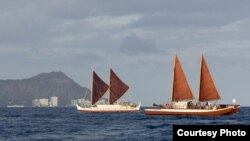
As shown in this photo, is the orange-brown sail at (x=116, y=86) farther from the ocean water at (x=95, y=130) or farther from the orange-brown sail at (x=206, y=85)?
the ocean water at (x=95, y=130)

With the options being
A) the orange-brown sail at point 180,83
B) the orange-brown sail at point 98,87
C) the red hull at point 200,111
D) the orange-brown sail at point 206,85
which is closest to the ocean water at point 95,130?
the orange-brown sail at point 206,85

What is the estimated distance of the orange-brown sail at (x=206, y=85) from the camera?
112812mm

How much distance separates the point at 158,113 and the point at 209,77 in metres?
16.1

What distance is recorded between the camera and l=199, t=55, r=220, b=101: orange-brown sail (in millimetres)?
112812

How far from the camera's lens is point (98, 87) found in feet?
511

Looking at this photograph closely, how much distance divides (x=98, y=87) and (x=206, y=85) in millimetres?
50278

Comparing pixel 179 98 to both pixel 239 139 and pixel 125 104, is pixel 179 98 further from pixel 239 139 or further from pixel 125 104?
pixel 239 139

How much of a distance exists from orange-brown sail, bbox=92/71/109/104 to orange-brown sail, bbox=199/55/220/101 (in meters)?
46.8

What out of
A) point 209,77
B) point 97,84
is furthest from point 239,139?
point 97,84

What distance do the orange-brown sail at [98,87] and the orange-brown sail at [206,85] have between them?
1841 inches

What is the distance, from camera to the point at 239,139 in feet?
78.5

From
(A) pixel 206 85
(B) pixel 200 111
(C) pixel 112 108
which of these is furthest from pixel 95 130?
(C) pixel 112 108

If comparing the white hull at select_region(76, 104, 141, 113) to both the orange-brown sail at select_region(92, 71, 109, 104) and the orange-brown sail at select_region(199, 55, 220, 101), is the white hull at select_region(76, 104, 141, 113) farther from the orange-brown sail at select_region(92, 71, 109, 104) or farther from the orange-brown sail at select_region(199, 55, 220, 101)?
the orange-brown sail at select_region(199, 55, 220, 101)

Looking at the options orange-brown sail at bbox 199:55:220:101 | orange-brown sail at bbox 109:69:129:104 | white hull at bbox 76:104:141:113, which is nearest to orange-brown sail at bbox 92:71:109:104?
orange-brown sail at bbox 109:69:129:104
